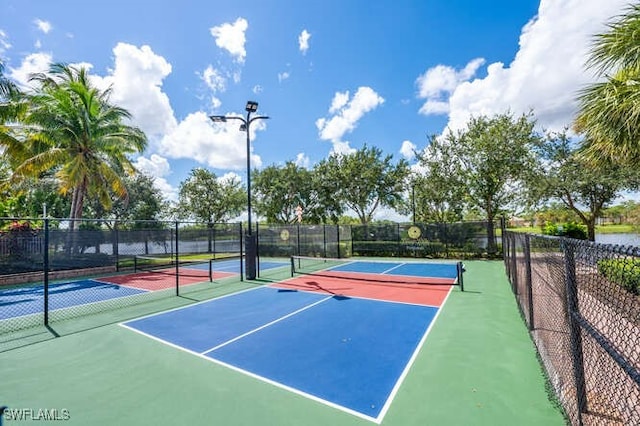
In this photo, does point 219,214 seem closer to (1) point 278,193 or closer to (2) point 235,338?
(1) point 278,193

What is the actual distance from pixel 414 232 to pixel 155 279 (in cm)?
1445

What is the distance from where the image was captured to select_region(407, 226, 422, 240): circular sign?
738 inches

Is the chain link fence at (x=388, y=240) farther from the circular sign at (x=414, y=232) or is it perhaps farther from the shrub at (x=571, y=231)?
the shrub at (x=571, y=231)

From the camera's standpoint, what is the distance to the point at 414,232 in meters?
18.9

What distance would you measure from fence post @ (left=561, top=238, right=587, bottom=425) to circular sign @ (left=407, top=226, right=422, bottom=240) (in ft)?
54.3

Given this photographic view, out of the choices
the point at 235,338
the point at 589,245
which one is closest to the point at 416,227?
the point at 235,338

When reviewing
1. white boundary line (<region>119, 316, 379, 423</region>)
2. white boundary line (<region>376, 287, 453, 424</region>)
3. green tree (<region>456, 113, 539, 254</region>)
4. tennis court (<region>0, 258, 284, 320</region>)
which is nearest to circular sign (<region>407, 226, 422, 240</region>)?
green tree (<region>456, 113, 539, 254</region>)

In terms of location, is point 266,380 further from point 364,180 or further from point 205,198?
point 205,198

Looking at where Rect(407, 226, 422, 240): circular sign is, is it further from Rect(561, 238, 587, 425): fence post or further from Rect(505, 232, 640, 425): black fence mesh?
Rect(561, 238, 587, 425): fence post

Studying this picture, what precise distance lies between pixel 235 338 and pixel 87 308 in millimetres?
5062

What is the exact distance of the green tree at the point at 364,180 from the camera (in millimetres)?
27719

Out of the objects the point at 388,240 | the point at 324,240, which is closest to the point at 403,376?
the point at 324,240

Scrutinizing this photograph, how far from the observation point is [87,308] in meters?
7.76

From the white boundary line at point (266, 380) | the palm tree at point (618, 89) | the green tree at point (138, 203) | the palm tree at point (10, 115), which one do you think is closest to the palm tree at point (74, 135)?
the palm tree at point (10, 115)
